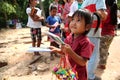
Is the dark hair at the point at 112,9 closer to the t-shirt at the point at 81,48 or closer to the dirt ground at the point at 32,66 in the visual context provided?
the dirt ground at the point at 32,66

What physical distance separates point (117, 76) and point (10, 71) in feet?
7.42

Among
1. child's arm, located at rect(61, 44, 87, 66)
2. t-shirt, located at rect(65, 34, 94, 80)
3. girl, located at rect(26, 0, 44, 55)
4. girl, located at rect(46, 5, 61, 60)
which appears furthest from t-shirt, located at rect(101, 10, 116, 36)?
child's arm, located at rect(61, 44, 87, 66)

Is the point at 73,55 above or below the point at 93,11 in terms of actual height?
below

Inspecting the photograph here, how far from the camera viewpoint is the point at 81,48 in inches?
103

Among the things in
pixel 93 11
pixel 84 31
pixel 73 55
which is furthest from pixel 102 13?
pixel 73 55

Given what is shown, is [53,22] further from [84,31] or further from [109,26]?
[84,31]

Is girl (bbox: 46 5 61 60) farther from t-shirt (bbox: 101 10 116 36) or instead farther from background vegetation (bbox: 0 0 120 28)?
background vegetation (bbox: 0 0 120 28)

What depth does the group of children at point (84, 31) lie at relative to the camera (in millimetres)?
2562

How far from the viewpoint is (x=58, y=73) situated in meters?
2.59

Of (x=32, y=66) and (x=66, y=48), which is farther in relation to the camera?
(x=32, y=66)

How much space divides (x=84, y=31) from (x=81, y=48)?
0.18 meters

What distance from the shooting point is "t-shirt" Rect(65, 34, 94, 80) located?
2559 mm

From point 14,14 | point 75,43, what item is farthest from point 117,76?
point 14,14

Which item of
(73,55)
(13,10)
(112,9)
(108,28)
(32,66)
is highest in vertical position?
(112,9)
